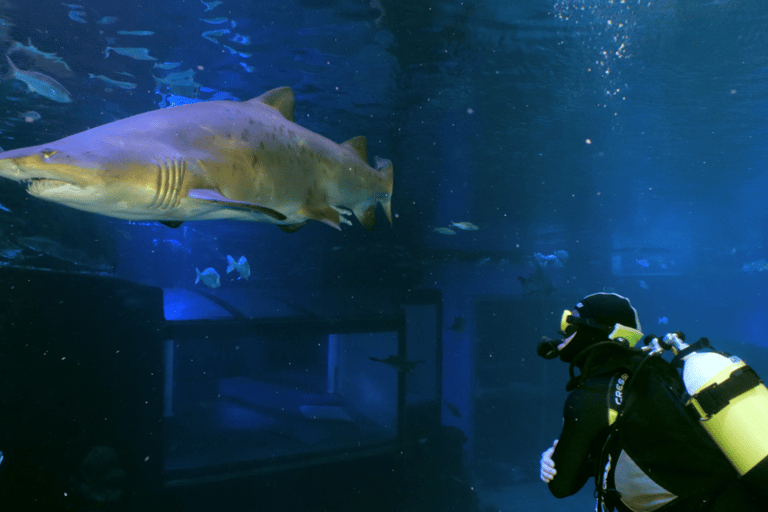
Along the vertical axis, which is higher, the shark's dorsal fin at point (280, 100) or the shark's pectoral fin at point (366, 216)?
the shark's dorsal fin at point (280, 100)

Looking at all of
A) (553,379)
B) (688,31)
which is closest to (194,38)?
(688,31)

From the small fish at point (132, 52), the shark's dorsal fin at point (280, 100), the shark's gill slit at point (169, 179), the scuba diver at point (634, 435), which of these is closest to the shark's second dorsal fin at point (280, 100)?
the shark's dorsal fin at point (280, 100)

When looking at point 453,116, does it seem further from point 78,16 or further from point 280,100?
point 280,100

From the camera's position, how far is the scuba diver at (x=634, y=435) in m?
2.50

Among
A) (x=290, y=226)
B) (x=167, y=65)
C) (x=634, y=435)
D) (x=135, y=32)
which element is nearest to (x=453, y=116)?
(x=167, y=65)

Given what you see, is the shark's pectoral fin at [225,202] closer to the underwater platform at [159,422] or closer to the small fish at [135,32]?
the small fish at [135,32]

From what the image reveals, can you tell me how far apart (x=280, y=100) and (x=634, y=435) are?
10.9 ft

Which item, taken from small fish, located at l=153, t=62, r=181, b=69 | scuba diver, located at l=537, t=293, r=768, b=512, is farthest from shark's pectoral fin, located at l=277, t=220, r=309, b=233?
small fish, located at l=153, t=62, r=181, b=69

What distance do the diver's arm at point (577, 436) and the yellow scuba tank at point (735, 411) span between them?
0.55 meters

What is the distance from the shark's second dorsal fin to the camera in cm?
282

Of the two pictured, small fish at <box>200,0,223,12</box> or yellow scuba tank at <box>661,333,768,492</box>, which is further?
small fish at <box>200,0,223,12</box>

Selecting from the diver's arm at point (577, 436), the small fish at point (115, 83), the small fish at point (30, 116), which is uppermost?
the small fish at point (115, 83)

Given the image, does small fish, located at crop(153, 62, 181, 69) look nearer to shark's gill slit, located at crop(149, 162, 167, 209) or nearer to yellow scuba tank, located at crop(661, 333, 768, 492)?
shark's gill slit, located at crop(149, 162, 167, 209)

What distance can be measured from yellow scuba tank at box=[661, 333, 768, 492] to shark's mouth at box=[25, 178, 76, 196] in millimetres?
3574
